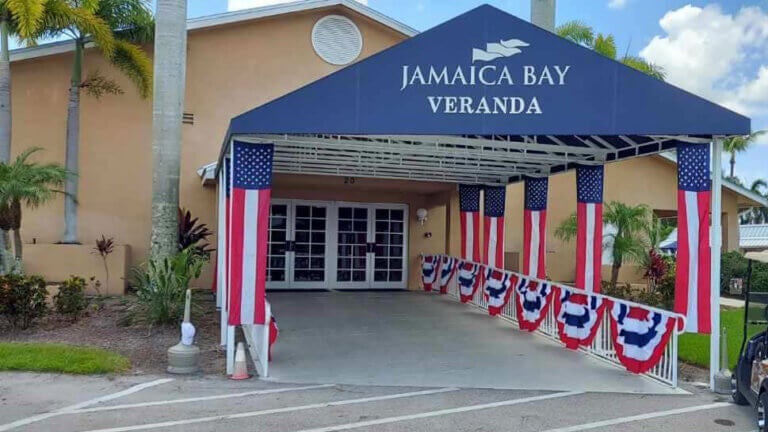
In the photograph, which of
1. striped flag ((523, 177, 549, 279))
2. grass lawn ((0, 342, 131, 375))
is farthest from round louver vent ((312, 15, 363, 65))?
grass lawn ((0, 342, 131, 375))

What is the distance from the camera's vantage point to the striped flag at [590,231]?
10.5 meters

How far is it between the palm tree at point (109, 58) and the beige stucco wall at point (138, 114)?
43cm

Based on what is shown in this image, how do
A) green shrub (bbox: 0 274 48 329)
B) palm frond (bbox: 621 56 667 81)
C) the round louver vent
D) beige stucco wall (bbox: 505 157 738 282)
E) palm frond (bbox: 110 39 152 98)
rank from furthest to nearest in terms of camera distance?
palm frond (bbox: 621 56 667 81) < beige stucco wall (bbox: 505 157 738 282) < the round louver vent < palm frond (bbox: 110 39 152 98) < green shrub (bbox: 0 274 48 329)

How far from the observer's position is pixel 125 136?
14711mm

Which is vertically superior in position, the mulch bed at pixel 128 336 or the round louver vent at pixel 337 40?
the round louver vent at pixel 337 40

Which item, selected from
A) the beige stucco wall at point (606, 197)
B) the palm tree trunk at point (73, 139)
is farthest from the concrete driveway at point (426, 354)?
the beige stucco wall at point (606, 197)

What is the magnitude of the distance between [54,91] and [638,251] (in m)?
13.5

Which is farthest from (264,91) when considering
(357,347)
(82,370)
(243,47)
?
(82,370)

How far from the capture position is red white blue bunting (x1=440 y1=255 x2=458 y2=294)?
14952 mm

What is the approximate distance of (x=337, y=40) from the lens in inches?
651

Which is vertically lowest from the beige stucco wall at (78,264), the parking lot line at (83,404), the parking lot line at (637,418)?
the parking lot line at (83,404)

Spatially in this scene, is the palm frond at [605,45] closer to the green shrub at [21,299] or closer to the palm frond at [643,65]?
the palm frond at [643,65]

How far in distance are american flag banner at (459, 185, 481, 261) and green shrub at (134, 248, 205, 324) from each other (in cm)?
666

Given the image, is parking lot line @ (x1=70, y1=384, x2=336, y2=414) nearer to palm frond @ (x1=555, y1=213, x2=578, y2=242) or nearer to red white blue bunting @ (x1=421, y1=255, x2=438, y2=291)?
red white blue bunting @ (x1=421, y1=255, x2=438, y2=291)
